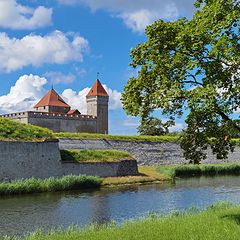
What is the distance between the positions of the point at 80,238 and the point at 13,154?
19.0m

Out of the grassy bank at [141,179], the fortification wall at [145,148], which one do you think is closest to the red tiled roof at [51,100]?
the fortification wall at [145,148]

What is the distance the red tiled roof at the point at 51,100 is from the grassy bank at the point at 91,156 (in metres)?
39.0

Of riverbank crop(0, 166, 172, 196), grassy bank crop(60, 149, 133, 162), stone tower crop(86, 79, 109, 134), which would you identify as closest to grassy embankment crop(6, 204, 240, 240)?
riverbank crop(0, 166, 172, 196)

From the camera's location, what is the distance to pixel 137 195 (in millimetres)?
25375

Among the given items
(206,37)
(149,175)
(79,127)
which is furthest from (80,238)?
(79,127)

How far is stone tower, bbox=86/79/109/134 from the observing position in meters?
77.3

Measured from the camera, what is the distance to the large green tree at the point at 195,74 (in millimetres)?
10469

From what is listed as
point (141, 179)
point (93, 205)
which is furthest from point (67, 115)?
point (93, 205)

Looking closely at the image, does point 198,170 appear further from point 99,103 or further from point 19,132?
point 99,103

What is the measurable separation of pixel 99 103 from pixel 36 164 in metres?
49.3

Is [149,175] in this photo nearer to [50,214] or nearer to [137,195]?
[137,195]

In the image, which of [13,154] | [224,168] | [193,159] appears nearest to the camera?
[193,159]

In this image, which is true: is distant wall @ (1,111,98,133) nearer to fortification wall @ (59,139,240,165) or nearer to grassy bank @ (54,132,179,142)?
grassy bank @ (54,132,179,142)

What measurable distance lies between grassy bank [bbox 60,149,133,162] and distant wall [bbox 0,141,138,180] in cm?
66
